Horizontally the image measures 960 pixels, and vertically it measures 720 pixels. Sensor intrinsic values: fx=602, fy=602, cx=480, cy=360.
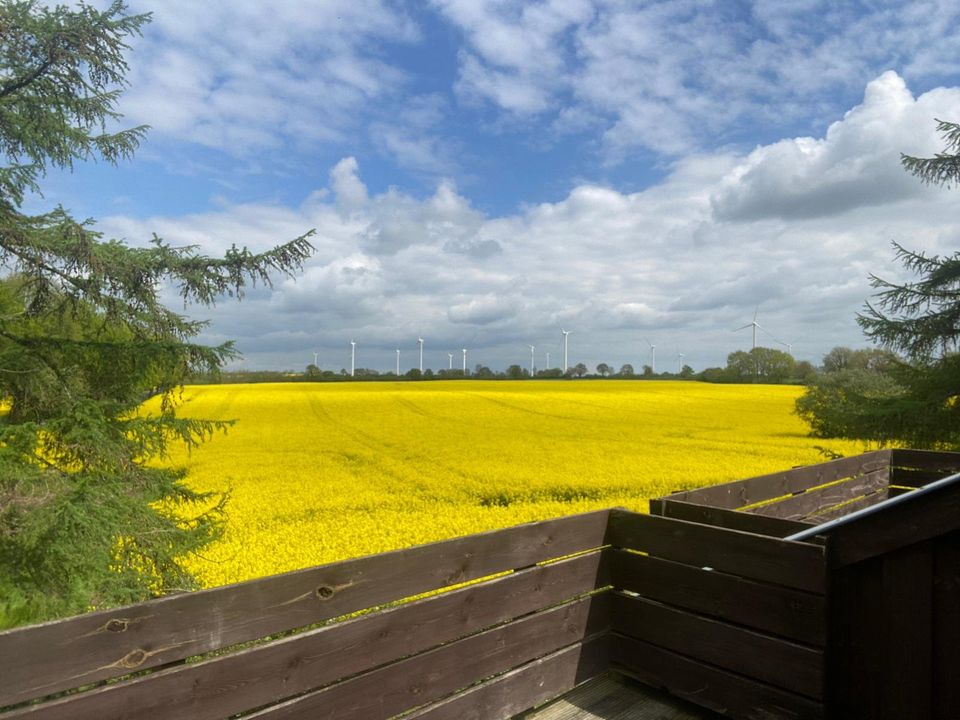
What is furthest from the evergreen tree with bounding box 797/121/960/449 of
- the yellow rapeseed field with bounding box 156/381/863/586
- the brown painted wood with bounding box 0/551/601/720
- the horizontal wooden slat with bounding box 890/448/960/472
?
the brown painted wood with bounding box 0/551/601/720

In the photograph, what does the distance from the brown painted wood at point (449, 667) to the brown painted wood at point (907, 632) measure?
1305 millimetres

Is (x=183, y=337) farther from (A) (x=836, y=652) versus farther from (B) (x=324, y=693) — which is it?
(A) (x=836, y=652)

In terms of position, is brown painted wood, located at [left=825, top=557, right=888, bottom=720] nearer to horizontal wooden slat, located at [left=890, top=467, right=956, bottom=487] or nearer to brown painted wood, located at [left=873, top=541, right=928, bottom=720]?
brown painted wood, located at [left=873, top=541, right=928, bottom=720]

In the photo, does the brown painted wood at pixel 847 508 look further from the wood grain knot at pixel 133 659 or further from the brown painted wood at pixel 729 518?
the wood grain knot at pixel 133 659

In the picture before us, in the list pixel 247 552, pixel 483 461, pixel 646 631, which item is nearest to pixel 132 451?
pixel 247 552

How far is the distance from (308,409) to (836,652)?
3287cm

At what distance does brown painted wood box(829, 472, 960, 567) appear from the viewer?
7.29ft

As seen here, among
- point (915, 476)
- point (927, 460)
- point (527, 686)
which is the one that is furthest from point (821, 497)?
point (527, 686)

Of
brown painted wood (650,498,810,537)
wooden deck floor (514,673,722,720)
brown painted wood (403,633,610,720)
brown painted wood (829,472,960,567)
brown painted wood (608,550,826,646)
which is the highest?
brown painted wood (829,472,960,567)

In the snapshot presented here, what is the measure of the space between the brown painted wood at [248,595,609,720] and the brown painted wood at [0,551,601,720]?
1.8 inches

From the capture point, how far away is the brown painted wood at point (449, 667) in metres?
2.21

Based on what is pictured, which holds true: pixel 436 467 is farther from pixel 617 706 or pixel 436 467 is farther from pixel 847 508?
pixel 617 706

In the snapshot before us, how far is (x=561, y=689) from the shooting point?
9.93ft

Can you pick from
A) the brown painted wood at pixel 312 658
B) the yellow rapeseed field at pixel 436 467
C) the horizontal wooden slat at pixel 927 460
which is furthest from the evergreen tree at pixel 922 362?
the brown painted wood at pixel 312 658
